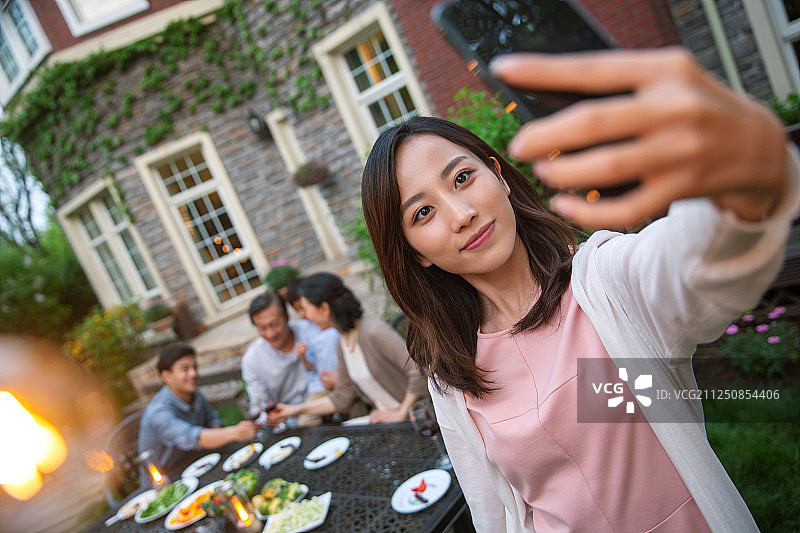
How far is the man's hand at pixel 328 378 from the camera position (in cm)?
348

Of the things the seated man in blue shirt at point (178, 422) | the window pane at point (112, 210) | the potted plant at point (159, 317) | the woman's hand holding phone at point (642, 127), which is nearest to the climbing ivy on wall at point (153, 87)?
the window pane at point (112, 210)

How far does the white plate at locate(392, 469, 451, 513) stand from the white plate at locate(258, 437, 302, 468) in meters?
1.05

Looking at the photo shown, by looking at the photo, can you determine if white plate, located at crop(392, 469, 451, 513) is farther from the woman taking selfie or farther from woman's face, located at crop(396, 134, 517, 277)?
A: woman's face, located at crop(396, 134, 517, 277)

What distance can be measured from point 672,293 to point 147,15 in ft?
31.9

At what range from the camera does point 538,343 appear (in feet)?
4.09

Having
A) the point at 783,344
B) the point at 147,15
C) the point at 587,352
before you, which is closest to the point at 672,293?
the point at 587,352

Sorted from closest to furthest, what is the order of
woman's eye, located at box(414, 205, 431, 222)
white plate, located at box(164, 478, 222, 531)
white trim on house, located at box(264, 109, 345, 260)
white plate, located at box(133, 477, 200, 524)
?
1. woman's eye, located at box(414, 205, 431, 222)
2. white plate, located at box(164, 478, 222, 531)
3. white plate, located at box(133, 477, 200, 524)
4. white trim on house, located at box(264, 109, 345, 260)

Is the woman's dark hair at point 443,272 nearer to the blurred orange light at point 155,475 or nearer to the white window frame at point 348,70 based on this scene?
the blurred orange light at point 155,475

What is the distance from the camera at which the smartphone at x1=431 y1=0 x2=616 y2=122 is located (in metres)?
2.20

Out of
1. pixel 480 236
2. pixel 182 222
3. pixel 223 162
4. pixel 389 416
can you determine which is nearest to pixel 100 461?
pixel 389 416

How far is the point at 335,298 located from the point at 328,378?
0.68 metres

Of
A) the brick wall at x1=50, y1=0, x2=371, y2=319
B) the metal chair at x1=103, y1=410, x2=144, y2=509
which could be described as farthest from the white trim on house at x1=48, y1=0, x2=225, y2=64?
→ the metal chair at x1=103, y1=410, x2=144, y2=509

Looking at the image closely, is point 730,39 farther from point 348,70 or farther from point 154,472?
point 154,472

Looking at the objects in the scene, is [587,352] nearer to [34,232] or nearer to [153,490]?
[153,490]
